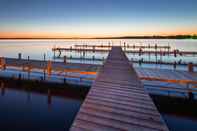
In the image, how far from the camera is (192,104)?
931cm

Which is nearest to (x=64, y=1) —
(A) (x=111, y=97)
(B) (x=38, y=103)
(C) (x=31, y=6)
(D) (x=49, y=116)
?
(C) (x=31, y=6)

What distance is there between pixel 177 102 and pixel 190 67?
3.08 meters

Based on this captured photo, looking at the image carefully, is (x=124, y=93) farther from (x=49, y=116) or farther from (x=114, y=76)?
(x=49, y=116)

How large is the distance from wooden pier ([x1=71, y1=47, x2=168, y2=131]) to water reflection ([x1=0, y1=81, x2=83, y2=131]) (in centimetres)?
433

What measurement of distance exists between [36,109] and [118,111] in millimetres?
7737

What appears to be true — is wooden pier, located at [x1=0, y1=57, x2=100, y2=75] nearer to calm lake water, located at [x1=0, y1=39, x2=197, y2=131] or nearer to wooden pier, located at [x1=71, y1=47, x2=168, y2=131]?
calm lake water, located at [x1=0, y1=39, x2=197, y2=131]

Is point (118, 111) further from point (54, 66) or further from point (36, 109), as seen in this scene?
point (54, 66)

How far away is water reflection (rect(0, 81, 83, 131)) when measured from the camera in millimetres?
7855

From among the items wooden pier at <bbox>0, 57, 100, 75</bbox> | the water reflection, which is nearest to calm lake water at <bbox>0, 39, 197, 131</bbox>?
the water reflection

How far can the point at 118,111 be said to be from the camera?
3619 millimetres

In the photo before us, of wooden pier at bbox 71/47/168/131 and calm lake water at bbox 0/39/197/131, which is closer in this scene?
wooden pier at bbox 71/47/168/131

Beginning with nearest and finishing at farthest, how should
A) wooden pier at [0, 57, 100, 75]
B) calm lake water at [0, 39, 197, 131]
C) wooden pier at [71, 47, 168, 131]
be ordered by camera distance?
wooden pier at [71, 47, 168, 131]
calm lake water at [0, 39, 197, 131]
wooden pier at [0, 57, 100, 75]

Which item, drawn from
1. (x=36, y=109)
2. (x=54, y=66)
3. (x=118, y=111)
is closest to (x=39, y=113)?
(x=36, y=109)

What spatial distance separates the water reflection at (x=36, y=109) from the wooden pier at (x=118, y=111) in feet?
14.2
